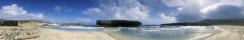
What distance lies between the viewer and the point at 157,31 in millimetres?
7699

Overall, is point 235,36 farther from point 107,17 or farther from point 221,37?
point 107,17

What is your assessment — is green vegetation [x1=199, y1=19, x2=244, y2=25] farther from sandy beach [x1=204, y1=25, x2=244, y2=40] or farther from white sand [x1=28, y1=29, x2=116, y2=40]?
white sand [x1=28, y1=29, x2=116, y2=40]

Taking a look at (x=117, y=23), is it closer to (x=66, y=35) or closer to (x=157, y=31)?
(x=157, y=31)

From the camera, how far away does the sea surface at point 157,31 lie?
7.59m

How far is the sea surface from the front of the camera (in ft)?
24.9

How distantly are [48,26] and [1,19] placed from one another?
0.78 meters

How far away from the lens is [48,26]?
7.96 metres

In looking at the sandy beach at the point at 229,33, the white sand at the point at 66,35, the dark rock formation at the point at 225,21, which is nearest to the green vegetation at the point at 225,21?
the dark rock formation at the point at 225,21

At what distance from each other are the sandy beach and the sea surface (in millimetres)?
139

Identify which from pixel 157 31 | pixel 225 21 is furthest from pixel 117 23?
pixel 225 21

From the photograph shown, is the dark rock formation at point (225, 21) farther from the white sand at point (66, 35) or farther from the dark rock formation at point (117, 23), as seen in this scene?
the white sand at point (66, 35)

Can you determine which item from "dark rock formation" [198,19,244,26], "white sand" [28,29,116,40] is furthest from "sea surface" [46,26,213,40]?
"dark rock formation" [198,19,244,26]

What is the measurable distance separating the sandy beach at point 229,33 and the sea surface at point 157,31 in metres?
0.14

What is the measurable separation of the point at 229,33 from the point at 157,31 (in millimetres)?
1103
